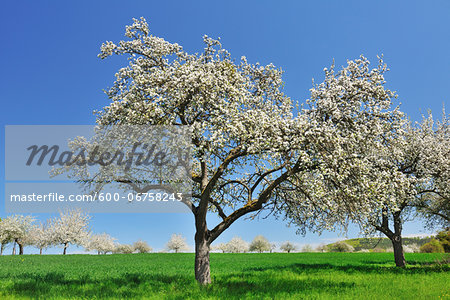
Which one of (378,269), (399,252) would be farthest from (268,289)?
(399,252)

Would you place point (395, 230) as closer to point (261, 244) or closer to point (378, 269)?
point (378, 269)

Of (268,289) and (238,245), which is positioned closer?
(268,289)

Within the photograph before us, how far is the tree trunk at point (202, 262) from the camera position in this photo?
1634 centimetres

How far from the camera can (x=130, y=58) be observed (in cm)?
1712

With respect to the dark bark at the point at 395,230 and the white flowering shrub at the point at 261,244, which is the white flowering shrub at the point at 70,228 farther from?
A: the dark bark at the point at 395,230

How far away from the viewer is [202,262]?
16.4m

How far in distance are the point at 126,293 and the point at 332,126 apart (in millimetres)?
12083

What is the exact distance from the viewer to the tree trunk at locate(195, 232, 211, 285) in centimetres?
1634

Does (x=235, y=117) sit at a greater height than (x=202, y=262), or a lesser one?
greater

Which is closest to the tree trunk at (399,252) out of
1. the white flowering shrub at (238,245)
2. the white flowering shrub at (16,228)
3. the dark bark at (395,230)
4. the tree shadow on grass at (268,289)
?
the dark bark at (395,230)

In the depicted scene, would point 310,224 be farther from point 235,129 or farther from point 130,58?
point 130,58

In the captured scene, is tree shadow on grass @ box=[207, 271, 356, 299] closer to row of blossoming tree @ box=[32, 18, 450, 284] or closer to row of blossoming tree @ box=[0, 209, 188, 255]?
row of blossoming tree @ box=[32, 18, 450, 284]

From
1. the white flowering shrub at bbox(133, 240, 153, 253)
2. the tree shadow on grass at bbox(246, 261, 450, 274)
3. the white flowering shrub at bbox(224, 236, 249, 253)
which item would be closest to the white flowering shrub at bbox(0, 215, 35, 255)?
the white flowering shrub at bbox(133, 240, 153, 253)

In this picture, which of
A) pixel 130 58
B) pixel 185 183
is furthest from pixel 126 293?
pixel 130 58
